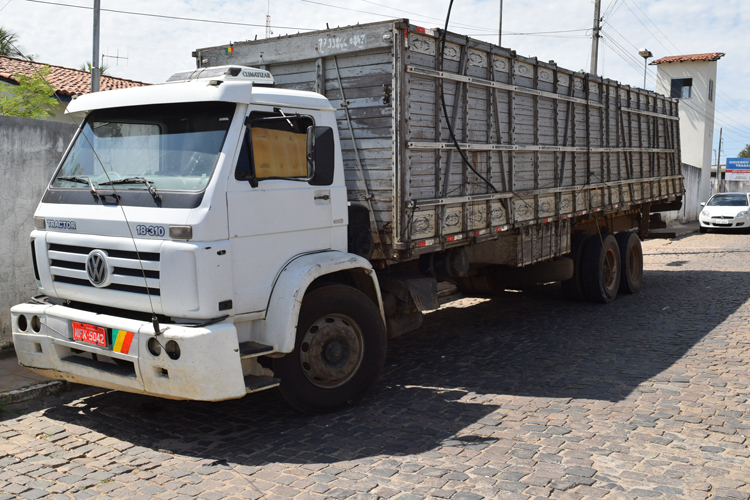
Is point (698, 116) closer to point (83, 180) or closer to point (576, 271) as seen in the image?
point (576, 271)

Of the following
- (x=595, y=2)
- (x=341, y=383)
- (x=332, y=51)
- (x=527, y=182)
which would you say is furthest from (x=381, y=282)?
(x=595, y=2)

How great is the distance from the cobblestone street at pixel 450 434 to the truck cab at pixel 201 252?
16.7 inches

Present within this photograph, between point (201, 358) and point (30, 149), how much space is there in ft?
12.9

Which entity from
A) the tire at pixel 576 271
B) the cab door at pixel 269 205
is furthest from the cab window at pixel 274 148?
the tire at pixel 576 271

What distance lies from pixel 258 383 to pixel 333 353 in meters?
0.72

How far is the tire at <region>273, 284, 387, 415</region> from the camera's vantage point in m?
4.89

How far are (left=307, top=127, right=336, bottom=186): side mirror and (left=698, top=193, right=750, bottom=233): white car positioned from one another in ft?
71.1

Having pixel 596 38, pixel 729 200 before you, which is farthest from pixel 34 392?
pixel 729 200

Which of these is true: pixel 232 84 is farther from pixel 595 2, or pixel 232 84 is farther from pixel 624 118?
pixel 595 2

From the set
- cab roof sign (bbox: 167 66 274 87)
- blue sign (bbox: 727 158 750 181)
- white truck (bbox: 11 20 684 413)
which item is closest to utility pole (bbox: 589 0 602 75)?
white truck (bbox: 11 20 684 413)

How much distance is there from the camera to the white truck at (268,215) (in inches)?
172

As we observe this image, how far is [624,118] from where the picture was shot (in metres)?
10.4

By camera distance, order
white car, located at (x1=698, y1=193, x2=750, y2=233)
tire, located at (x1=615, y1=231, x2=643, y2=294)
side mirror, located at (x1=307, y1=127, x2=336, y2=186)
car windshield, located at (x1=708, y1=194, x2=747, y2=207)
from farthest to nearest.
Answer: car windshield, located at (x1=708, y1=194, x2=747, y2=207), white car, located at (x1=698, y1=193, x2=750, y2=233), tire, located at (x1=615, y1=231, x2=643, y2=294), side mirror, located at (x1=307, y1=127, x2=336, y2=186)

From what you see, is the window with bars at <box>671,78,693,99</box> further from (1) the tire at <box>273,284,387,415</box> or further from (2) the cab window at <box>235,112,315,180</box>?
(2) the cab window at <box>235,112,315,180</box>
